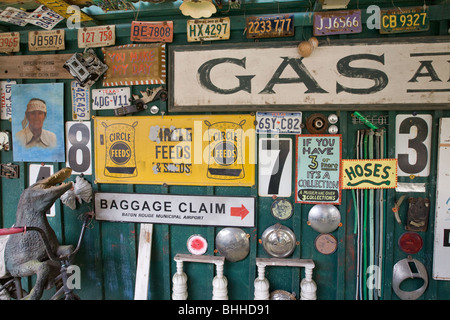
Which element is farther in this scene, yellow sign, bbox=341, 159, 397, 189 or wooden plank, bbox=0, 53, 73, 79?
wooden plank, bbox=0, 53, 73, 79

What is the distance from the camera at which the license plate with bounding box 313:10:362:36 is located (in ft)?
7.91

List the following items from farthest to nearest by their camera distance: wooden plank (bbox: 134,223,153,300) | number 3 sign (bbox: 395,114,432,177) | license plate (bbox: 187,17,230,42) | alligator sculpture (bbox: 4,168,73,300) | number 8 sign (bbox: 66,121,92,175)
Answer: number 8 sign (bbox: 66,121,92,175)
wooden plank (bbox: 134,223,153,300)
license plate (bbox: 187,17,230,42)
number 3 sign (bbox: 395,114,432,177)
alligator sculpture (bbox: 4,168,73,300)

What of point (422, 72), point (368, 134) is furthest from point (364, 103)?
point (422, 72)

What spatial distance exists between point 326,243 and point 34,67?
3.65 m

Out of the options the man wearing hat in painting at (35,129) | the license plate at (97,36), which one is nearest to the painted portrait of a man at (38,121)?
the man wearing hat in painting at (35,129)

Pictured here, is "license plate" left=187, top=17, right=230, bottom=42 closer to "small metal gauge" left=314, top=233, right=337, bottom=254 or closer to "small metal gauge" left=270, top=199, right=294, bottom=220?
"small metal gauge" left=270, top=199, right=294, bottom=220

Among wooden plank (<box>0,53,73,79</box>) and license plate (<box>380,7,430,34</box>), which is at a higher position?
license plate (<box>380,7,430,34</box>)

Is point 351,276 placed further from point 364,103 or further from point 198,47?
point 198,47

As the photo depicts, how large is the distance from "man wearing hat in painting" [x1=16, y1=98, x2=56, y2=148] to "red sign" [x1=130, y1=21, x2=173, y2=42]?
1307 millimetres

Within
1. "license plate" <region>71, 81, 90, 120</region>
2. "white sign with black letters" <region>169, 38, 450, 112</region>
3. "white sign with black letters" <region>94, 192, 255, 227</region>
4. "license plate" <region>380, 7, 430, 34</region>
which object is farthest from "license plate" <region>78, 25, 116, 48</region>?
"license plate" <region>380, 7, 430, 34</region>

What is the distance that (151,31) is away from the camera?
2643 millimetres

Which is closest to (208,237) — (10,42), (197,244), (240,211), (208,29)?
(197,244)

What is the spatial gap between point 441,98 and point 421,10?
2.72 feet

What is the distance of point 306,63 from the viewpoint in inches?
97.4
